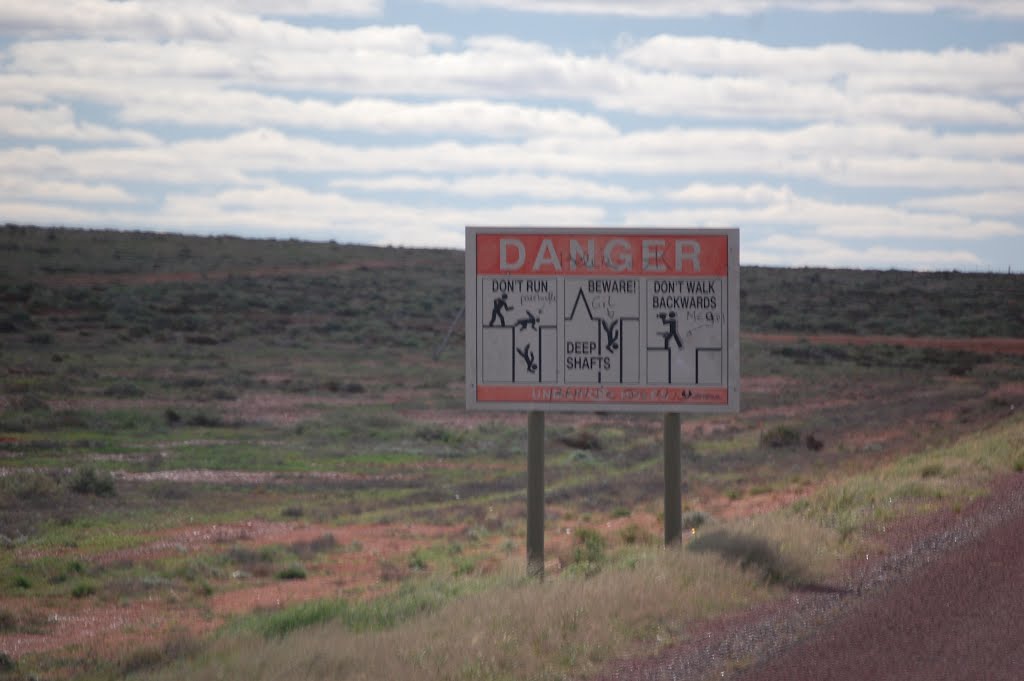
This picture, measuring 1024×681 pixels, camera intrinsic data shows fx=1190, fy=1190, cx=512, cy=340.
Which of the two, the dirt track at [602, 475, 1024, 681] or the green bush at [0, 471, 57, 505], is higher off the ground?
the dirt track at [602, 475, 1024, 681]

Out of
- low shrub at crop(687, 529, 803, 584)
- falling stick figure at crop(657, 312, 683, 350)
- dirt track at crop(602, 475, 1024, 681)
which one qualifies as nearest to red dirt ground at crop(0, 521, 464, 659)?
low shrub at crop(687, 529, 803, 584)

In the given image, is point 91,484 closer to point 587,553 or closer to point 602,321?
point 587,553

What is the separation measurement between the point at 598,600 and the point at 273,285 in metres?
72.7

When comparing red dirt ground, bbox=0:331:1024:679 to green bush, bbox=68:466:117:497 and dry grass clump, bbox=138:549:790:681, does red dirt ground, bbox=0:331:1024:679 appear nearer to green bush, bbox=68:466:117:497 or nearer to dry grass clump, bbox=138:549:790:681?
dry grass clump, bbox=138:549:790:681

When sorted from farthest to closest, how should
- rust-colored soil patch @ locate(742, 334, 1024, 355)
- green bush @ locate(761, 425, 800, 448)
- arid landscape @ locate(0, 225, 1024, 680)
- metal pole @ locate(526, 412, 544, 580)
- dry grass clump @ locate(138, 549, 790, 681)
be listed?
rust-colored soil patch @ locate(742, 334, 1024, 355) < green bush @ locate(761, 425, 800, 448) < metal pole @ locate(526, 412, 544, 580) < arid landscape @ locate(0, 225, 1024, 680) < dry grass clump @ locate(138, 549, 790, 681)

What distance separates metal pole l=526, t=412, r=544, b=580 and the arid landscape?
35 cm

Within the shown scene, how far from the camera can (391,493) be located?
2330cm

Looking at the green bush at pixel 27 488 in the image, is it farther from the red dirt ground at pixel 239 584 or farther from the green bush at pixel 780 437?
the green bush at pixel 780 437

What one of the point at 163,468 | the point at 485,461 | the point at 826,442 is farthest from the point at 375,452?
the point at 826,442

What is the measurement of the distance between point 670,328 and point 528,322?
55.3 inches

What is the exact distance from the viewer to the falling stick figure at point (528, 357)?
11.8m

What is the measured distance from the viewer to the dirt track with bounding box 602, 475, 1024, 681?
286 inches

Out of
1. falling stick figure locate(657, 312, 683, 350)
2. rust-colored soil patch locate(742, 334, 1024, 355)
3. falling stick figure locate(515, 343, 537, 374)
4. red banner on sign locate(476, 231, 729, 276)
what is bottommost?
rust-colored soil patch locate(742, 334, 1024, 355)

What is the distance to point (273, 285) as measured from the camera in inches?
3135
